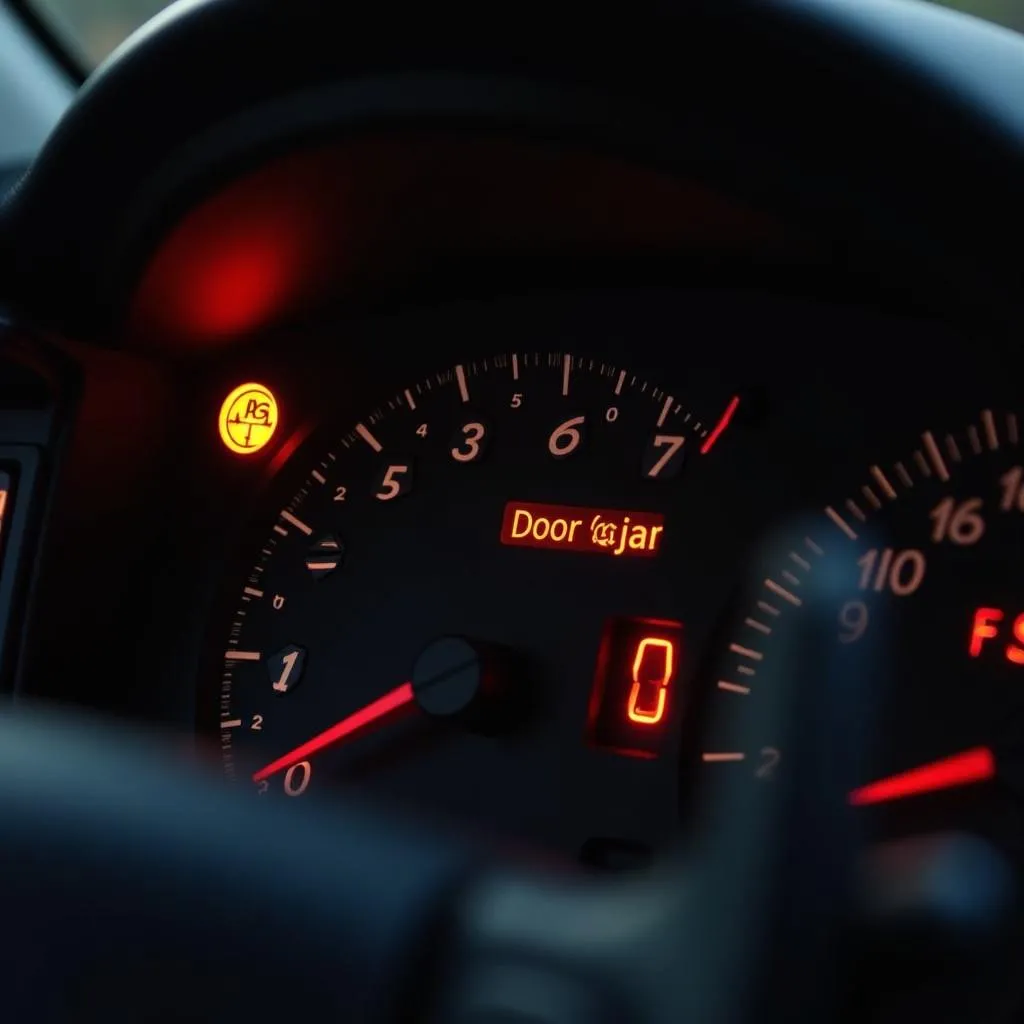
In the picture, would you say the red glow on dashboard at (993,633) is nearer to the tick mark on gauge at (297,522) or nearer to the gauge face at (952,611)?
the gauge face at (952,611)

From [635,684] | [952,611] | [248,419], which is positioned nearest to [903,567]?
[952,611]

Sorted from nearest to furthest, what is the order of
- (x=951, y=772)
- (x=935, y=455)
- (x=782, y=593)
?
1. (x=782, y=593)
2. (x=951, y=772)
3. (x=935, y=455)

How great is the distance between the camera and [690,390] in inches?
57.5

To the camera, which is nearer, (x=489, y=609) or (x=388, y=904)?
(x=388, y=904)

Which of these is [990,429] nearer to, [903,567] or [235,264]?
[903,567]

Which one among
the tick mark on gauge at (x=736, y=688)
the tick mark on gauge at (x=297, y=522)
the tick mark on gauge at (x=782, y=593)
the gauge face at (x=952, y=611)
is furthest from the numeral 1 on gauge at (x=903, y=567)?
the tick mark on gauge at (x=297, y=522)

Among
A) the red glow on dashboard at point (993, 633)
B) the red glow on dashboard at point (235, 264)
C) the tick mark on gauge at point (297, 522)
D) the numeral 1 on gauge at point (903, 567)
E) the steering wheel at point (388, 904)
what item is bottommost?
the steering wheel at point (388, 904)

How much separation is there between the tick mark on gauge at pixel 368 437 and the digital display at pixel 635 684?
0.31 m

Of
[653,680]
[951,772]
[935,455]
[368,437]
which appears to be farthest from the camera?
[368,437]

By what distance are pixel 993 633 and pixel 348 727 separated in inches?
23.2

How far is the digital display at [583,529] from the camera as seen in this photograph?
143 cm

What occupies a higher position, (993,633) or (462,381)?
(462,381)

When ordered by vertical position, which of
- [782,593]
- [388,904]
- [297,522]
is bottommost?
[388,904]

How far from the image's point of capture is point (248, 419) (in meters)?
1.73
